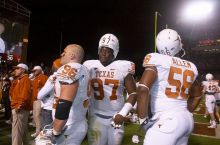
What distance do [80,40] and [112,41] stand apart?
31.5 meters

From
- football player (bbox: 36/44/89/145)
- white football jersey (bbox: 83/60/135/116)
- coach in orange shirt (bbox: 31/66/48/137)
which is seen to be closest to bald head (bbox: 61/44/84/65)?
football player (bbox: 36/44/89/145)

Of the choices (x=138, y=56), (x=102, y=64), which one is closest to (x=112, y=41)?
(x=102, y=64)

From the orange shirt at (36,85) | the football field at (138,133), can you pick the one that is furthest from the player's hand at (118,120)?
the orange shirt at (36,85)

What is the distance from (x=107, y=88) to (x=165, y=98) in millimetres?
1240

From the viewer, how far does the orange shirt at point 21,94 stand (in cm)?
694

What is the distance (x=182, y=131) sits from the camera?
380 cm

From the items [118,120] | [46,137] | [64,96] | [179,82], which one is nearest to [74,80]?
[64,96]

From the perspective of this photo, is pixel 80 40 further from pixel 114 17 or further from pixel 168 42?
pixel 168 42

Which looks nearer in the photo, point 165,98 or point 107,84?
point 165,98

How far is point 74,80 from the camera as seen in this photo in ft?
11.9

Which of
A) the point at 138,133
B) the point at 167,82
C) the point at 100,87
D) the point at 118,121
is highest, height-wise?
the point at 167,82

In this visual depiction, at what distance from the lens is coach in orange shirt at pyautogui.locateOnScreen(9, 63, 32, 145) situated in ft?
22.7

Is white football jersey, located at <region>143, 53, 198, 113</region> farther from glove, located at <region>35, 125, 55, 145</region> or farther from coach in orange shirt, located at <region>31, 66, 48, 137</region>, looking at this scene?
coach in orange shirt, located at <region>31, 66, 48, 137</region>

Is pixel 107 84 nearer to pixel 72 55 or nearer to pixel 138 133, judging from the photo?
pixel 72 55
